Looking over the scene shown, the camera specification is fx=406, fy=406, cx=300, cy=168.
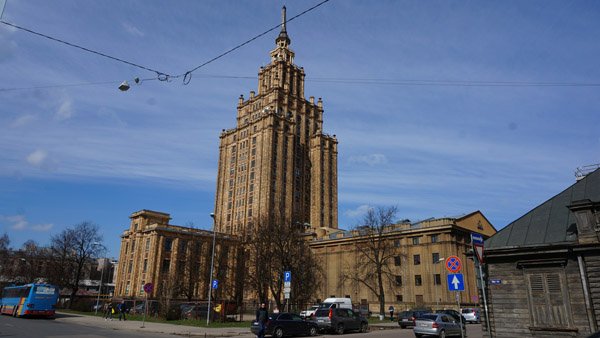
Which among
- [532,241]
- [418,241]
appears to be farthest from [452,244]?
[532,241]

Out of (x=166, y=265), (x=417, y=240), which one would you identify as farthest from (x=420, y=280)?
(x=166, y=265)

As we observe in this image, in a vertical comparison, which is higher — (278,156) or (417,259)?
(278,156)

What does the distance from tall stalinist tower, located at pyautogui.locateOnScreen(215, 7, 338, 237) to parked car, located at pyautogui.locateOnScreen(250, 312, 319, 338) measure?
213ft

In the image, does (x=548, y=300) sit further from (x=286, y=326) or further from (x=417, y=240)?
(x=417, y=240)

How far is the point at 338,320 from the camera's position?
2812 centimetres

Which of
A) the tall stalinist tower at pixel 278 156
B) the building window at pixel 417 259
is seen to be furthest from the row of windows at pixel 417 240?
the tall stalinist tower at pixel 278 156

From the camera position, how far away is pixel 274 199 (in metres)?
95.4

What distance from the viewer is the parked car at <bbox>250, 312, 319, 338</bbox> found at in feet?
77.6

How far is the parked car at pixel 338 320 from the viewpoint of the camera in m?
27.7

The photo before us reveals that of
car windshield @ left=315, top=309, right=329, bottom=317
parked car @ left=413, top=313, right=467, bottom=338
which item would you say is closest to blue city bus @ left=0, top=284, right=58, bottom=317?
car windshield @ left=315, top=309, right=329, bottom=317

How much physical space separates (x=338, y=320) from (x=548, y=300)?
1418cm

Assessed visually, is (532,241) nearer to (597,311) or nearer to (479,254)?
(597,311)

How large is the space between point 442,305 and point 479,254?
46.2m

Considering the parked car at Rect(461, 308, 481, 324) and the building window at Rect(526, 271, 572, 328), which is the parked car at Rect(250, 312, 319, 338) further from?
the parked car at Rect(461, 308, 481, 324)
